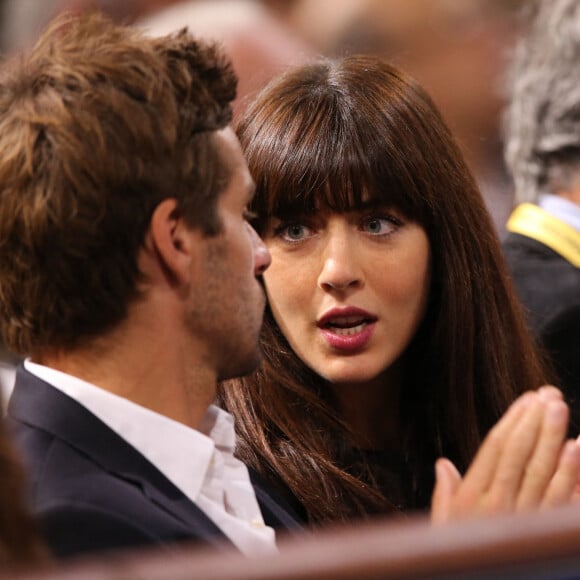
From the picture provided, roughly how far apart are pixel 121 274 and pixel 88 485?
22 cm

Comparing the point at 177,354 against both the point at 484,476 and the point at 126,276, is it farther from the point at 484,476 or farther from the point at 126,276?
the point at 484,476

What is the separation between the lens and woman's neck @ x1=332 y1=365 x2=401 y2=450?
1.97 metres

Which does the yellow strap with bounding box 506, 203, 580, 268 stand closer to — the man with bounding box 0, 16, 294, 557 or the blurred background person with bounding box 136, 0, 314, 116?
the blurred background person with bounding box 136, 0, 314, 116

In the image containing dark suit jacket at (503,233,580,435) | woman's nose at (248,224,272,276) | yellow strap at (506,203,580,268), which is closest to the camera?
woman's nose at (248,224,272,276)

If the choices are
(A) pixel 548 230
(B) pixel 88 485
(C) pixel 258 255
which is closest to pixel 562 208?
(A) pixel 548 230

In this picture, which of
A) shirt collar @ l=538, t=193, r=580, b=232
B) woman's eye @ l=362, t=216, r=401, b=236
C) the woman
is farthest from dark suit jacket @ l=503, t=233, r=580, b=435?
woman's eye @ l=362, t=216, r=401, b=236

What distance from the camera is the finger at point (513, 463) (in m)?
1.30

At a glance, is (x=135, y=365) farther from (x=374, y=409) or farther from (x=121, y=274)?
(x=374, y=409)

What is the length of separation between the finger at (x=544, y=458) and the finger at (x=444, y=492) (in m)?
0.07

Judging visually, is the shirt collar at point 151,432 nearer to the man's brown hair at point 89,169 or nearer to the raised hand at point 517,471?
the man's brown hair at point 89,169

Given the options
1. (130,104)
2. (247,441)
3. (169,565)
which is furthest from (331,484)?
(169,565)

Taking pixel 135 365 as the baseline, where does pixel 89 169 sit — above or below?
above

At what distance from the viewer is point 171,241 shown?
4.45 feet

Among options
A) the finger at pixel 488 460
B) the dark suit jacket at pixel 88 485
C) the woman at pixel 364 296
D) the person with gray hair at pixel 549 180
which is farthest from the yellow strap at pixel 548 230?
the dark suit jacket at pixel 88 485
